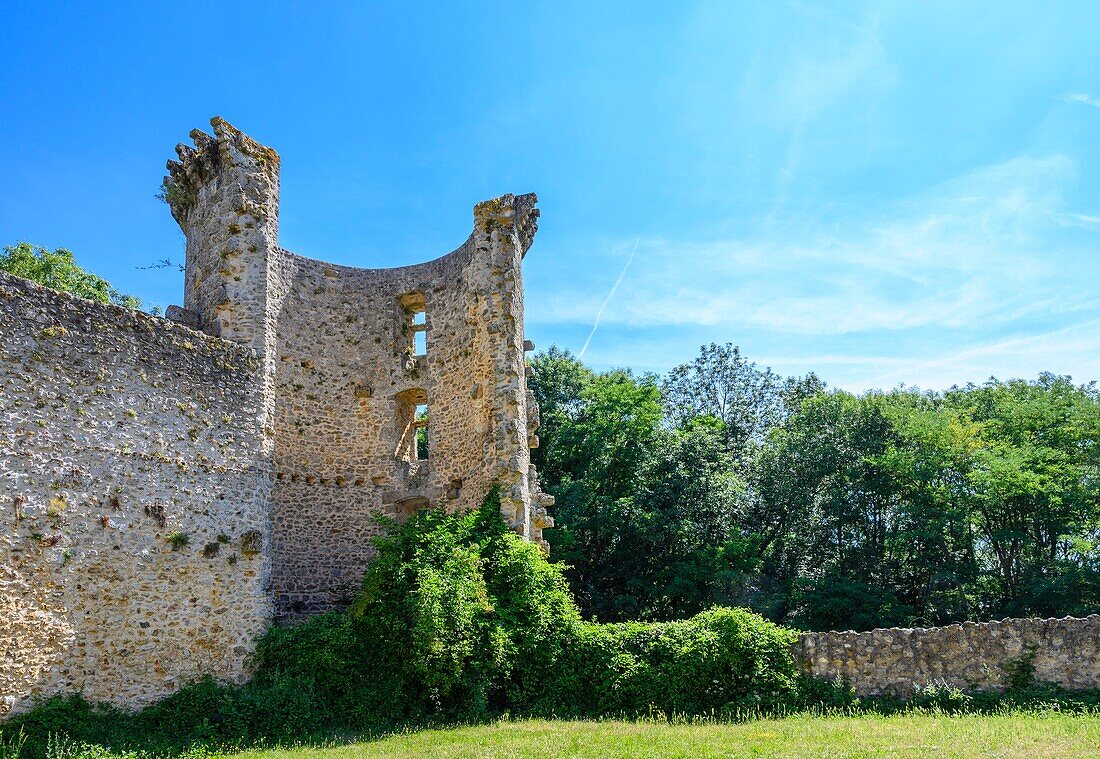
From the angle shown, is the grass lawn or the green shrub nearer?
the grass lawn

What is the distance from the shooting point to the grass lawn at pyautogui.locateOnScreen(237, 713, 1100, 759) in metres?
8.80

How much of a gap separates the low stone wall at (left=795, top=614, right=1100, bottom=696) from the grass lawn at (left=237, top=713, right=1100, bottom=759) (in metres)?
1.06

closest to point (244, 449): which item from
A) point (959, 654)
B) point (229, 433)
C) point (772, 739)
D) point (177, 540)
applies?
point (229, 433)

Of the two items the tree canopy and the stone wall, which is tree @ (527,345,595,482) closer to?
the tree canopy

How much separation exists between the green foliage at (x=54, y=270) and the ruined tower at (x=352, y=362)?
25.7ft

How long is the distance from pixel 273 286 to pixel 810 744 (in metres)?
12.5

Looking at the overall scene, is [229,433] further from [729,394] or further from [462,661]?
[729,394]

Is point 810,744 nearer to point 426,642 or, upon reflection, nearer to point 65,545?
point 426,642

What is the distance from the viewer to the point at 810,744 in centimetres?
944

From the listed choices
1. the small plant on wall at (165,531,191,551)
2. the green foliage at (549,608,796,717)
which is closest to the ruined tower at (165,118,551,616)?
the small plant on wall at (165,531,191,551)

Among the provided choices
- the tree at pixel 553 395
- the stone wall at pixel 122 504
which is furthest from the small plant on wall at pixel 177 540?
the tree at pixel 553 395

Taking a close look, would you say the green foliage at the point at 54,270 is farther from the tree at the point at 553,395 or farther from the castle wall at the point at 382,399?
the tree at the point at 553,395

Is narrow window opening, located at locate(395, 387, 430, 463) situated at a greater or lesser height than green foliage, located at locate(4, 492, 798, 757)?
greater

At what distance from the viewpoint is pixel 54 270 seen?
22562mm
